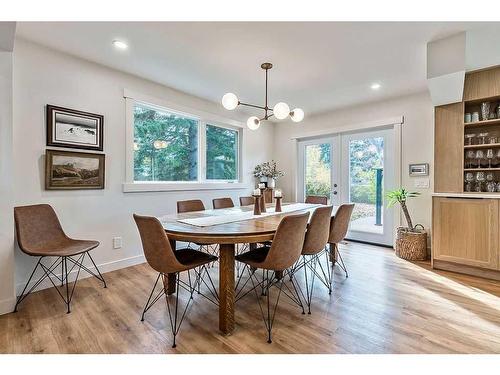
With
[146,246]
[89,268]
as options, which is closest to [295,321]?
[146,246]

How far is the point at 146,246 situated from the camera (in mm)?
1842

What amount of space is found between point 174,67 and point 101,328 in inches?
105

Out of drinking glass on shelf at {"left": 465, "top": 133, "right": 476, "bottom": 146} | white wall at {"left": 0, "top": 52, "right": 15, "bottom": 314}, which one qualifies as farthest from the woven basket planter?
white wall at {"left": 0, "top": 52, "right": 15, "bottom": 314}

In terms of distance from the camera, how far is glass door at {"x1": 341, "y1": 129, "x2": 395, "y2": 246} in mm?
4219

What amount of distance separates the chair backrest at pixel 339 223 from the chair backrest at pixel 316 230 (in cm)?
39

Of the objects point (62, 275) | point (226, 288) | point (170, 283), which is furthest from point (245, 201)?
point (62, 275)

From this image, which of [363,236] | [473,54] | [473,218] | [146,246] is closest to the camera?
[146,246]

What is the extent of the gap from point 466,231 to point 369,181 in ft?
5.30

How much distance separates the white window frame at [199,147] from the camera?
3.25 m

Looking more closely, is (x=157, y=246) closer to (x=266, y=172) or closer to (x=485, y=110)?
(x=266, y=172)

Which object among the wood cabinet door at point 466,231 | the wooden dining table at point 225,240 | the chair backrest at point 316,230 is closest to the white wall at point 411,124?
the wood cabinet door at point 466,231

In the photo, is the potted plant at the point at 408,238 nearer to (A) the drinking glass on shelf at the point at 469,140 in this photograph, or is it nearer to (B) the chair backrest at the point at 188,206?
(A) the drinking glass on shelf at the point at 469,140
